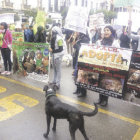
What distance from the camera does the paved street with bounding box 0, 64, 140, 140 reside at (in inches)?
126

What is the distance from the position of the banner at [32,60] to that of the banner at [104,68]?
1261 mm

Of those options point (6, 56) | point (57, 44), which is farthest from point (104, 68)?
point (6, 56)

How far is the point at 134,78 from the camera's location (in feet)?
12.0

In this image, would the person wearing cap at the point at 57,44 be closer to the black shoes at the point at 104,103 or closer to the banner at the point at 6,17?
the black shoes at the point at 104,103

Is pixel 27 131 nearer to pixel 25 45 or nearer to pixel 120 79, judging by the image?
pixel 120 79

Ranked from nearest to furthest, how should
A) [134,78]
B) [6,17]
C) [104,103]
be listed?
1. [134,78]
2. [104,103]
3. [6,17]

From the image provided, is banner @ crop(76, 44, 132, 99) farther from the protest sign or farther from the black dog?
the protest sign

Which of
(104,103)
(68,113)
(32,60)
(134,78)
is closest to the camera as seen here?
(68,113)

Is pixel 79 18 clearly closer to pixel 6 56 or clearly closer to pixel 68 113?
pixel 68 113

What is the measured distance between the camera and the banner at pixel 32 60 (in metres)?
5.24

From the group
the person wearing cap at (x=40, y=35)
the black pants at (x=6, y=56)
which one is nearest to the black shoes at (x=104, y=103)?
the person wearing cap at (x=40, y=35)

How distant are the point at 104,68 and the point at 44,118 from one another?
1606mm

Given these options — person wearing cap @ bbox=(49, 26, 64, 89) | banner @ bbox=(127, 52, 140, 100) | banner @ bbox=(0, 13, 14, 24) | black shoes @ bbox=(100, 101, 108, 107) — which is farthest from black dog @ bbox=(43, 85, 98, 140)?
banner @ bbox=(0, 13, 14, 24)

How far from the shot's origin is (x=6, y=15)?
8.46 m
